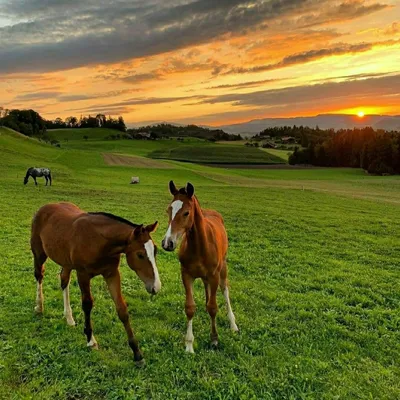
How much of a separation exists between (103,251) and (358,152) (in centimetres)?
8283

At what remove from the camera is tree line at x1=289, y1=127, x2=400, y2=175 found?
232ft

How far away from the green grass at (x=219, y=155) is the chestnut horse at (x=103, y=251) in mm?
77258

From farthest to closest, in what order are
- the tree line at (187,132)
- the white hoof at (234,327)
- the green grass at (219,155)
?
the tree line at (187,132) → the green grass at (219,155) → the white hoof at (234,327)

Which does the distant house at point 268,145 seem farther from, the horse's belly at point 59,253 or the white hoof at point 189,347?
the white hoof at point 189,347

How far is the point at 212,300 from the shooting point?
6.02 meters

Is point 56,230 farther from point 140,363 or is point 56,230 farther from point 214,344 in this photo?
point 214,344

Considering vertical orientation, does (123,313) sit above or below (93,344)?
above

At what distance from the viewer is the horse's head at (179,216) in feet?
16.5

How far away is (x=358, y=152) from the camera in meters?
79.2

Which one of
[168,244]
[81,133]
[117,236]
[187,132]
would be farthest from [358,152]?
[81,133]

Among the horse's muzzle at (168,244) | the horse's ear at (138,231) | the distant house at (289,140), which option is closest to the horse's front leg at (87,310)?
the horse's ear at (138,231)

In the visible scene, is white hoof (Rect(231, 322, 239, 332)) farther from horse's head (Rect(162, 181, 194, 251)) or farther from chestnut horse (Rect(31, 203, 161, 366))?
horse's head (Rect(162, 181, 194, 251))

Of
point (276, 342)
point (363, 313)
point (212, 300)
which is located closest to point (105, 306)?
point (212, 300)

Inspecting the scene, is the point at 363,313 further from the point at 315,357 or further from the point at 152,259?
the point at 152,259
